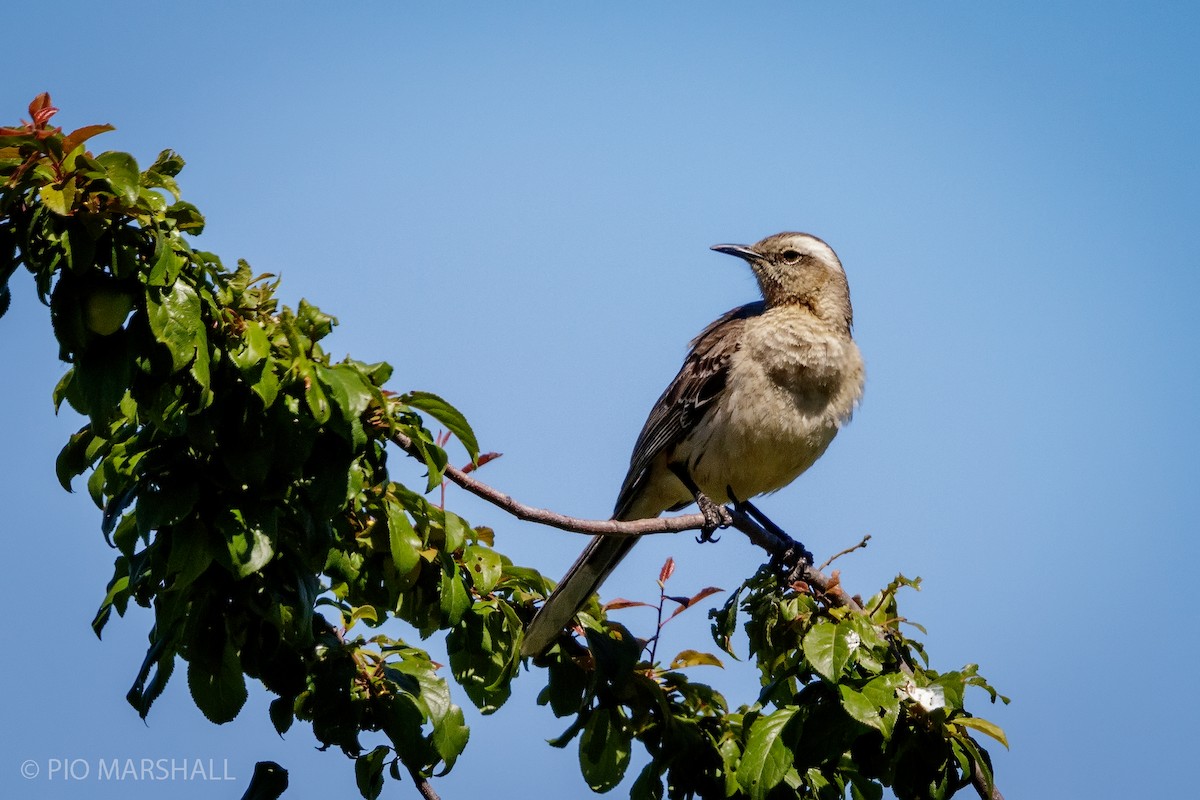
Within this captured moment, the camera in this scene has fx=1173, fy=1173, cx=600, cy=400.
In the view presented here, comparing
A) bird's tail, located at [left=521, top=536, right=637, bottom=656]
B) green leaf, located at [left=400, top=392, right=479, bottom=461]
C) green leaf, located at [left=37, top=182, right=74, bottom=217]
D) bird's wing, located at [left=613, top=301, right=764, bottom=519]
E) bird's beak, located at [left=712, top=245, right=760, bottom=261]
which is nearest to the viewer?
green leaf, located at [left=37, top=182, right=74, bottom=217]

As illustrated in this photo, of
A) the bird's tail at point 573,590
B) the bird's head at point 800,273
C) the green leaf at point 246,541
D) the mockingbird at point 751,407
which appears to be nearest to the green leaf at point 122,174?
the green leaf at point 246,541

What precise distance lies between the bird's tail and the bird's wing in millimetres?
929

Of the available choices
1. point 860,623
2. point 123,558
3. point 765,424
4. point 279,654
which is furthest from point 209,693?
point 765,424

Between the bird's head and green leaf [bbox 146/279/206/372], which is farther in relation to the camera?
the bird's head

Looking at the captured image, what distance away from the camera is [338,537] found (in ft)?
11.5

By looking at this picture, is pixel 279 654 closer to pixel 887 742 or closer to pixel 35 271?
pixel 35 271

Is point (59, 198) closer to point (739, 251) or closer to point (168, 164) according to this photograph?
point (168, 164)

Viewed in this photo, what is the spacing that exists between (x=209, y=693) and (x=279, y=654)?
284 mm

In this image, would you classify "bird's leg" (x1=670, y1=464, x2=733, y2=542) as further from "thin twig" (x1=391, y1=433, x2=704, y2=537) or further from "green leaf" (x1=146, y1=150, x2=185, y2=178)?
"green leaf" (x1=146, y1=150, x2=185, y2=178)

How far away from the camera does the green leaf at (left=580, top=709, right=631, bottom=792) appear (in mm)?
4281

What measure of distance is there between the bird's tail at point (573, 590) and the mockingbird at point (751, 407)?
0.01 metres

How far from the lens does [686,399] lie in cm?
696

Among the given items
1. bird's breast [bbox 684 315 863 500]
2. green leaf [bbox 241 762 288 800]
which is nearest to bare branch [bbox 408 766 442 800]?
green leaf [bbox 241 762 288 800]

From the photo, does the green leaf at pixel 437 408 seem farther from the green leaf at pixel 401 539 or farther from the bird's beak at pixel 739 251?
the bird's beak at pixel 739 251
